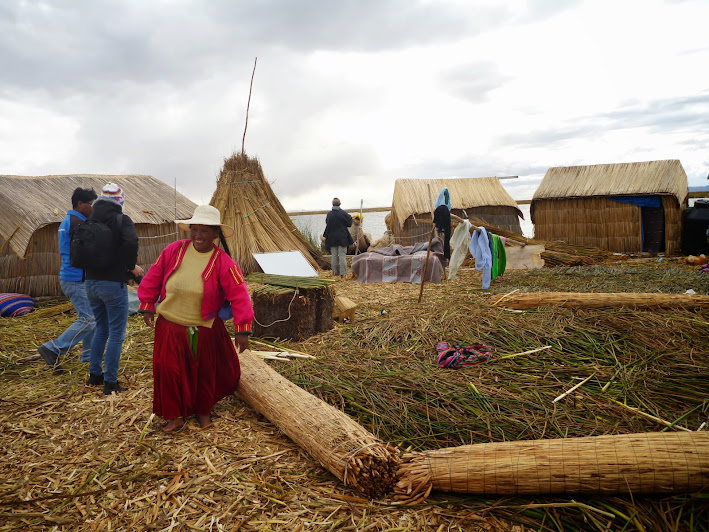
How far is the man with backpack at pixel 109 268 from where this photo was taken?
3648 millimetres

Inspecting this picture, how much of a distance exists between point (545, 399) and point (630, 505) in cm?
105

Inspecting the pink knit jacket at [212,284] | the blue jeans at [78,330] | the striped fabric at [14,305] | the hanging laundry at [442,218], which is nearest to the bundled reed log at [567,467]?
the pink knit jacket at [212,284]

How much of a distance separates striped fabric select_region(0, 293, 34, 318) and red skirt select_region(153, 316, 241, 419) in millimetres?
5043

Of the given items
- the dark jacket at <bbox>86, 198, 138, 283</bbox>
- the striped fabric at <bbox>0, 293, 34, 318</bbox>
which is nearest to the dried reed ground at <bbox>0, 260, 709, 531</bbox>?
the dark jacket at <bbox>86, 198, 138, 283</bbox>

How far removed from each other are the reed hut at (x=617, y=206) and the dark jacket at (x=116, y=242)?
13.0 metres

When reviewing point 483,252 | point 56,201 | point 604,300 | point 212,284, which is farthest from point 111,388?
point 56,201

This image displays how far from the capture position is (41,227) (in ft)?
25.8

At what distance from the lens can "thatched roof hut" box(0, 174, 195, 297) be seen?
766cm

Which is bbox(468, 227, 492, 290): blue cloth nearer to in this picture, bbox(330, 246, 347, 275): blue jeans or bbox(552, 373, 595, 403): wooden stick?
bbox(330, 246, 347, 275): blue jeans

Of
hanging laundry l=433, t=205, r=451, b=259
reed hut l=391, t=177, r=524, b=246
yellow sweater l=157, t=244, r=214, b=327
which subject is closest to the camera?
yellow sweater l=157, t=244, r=214, b=327

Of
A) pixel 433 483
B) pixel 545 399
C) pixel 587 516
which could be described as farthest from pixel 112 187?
pixel 587 516

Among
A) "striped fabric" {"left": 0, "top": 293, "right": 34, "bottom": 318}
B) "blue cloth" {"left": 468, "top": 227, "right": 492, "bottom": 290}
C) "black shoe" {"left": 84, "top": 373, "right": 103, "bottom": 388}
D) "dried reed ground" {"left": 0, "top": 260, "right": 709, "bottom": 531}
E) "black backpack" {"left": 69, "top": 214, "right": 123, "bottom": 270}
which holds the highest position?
"black backpack" {"left": 69, "top": 214, "right": 123, "bottom": 270}

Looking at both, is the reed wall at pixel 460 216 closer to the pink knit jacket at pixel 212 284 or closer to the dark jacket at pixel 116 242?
the dark jacket at pixel 116 242

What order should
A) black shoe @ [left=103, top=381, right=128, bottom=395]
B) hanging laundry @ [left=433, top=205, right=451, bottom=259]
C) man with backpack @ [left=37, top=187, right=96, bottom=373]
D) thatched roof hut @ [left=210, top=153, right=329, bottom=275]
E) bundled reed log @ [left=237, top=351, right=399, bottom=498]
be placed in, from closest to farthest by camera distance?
bundled reed log @ [left=237, top=351, right=399, bottom=498] → black shoe @ [left=103, top=381, right=128, bottom=395] → man with backpack @ [left=37, top=187, right=96, bottom=373] → hanging laundry @ [left=433, top=205, right=451, bottom=259] → thatched roof hut @ [left=210, top=153, right=329, bottom=275]
